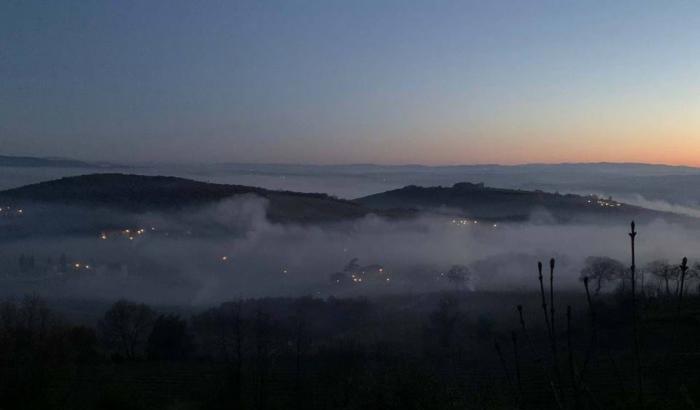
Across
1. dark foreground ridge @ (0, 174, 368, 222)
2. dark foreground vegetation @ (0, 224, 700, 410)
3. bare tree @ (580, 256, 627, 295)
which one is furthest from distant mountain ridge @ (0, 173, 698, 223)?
dark foreground vegetation @ (0, 224, 700, 410)

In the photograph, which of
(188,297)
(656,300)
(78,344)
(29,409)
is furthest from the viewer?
(188,297)

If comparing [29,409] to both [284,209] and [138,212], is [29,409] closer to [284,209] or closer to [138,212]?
[138,212]

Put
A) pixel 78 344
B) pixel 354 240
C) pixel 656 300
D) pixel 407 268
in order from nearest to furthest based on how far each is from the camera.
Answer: pixel 78 344, pixel 656 300, pixel 407 268, pixel 354 240

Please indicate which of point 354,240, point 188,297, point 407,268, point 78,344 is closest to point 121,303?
point 78,344

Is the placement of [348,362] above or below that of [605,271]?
above

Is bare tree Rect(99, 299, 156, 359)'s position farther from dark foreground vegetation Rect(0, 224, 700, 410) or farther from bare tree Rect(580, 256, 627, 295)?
bare tree Rect(580, 256, 627, 295)

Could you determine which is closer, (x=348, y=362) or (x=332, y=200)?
(x=348, y=362)

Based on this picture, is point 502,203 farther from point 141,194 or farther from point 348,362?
point 348,362

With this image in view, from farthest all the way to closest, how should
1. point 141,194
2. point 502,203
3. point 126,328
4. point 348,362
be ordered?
point 502,203, point 141,194, point 126,328, point 348,362

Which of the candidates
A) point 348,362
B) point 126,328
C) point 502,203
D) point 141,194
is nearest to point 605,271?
point 348,362


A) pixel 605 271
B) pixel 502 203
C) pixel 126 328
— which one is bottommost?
pixel 126 328
